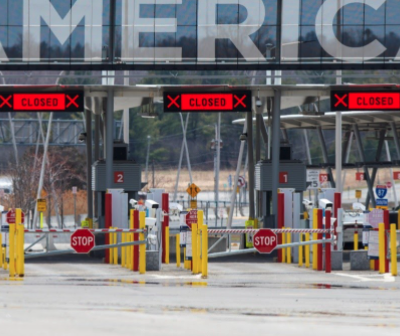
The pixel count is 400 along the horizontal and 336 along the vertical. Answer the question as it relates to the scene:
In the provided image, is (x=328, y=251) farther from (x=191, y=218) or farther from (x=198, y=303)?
(x=198, y=303)

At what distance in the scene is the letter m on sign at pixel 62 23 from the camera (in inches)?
1103

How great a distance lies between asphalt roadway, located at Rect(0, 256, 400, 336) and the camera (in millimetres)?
10359

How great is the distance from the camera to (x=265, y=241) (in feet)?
64.8

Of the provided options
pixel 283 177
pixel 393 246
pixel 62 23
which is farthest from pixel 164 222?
pixel 62 23

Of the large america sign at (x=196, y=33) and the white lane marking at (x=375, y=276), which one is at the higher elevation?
the large america sign at (x=196, y=33)

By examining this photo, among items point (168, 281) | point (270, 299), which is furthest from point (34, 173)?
point (270, 299)

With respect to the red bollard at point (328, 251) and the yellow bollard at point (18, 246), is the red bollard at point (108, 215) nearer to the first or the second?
the yellow bollard at point (18, 246)

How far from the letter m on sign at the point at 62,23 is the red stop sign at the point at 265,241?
10.1 m

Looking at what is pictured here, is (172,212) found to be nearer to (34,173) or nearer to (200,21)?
(34,173)

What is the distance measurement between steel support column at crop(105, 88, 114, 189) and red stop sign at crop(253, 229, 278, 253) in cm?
841

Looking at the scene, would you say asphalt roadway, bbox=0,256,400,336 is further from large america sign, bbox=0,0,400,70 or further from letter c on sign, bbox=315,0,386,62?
letter c on sign, bbox=315,0,386,62

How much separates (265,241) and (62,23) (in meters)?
11.6

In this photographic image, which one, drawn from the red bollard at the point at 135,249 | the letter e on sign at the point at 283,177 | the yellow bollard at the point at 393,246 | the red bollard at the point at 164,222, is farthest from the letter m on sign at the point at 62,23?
the yellow bollard at the point at 393,246

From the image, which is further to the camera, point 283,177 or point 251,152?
point 251,152
